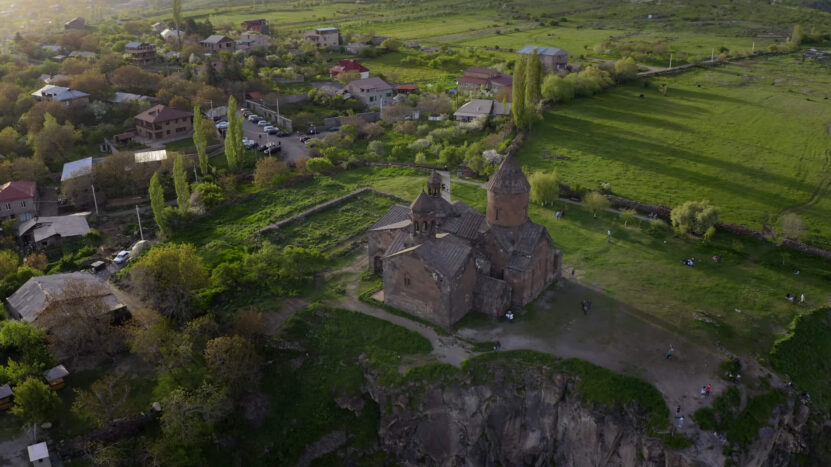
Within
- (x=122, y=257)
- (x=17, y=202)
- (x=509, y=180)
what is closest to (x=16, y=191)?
(x=17, y=202)

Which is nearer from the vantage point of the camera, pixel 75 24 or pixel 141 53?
pixel 141 53

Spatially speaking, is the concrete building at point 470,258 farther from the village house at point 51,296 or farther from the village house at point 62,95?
the village house at point 62,95

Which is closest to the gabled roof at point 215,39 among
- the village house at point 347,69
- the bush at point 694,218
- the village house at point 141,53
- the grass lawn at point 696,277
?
the village house at point 141,53

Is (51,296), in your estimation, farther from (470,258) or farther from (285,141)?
(285,141)

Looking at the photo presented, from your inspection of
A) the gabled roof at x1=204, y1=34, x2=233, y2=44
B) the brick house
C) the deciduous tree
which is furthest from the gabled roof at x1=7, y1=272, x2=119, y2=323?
the gabled roof at x1=204, y1=34, x2=233, y2=44

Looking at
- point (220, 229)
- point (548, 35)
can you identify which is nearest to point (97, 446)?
point (220, 229)

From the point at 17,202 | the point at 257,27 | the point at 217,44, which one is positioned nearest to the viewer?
the point at 17,202
